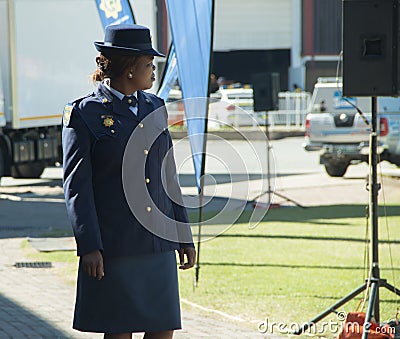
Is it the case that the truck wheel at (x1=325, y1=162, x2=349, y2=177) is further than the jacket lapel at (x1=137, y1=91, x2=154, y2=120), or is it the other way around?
the truck wheel at (x1=325, y1=162, x2=349, y2=177)

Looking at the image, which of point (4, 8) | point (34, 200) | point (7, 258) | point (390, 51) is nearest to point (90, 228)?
point (390, 51)

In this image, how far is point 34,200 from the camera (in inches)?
651

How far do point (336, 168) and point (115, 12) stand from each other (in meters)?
12.3

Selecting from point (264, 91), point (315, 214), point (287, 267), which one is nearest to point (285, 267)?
point (287, 267)

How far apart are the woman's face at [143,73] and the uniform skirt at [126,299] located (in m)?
0.80

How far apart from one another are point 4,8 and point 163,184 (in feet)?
43.9

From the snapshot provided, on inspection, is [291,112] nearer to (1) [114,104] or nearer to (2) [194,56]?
(2) [194,56]

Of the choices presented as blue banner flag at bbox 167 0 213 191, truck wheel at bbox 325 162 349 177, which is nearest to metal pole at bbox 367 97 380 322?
blue banner flag at bbox 167 0 213 191

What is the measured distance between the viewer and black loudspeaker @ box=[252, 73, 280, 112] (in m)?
16.2

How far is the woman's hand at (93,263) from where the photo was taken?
13.9 feet

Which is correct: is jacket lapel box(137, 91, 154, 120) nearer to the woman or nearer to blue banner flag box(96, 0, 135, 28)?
the woman

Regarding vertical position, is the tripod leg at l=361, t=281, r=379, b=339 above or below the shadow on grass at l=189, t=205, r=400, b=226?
above

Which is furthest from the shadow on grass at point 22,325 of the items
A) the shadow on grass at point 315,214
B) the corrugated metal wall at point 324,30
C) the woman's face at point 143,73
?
the corrugated metal wall at point 324,30

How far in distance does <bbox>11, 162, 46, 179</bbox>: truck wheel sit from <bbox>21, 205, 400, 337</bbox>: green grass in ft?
20.1
